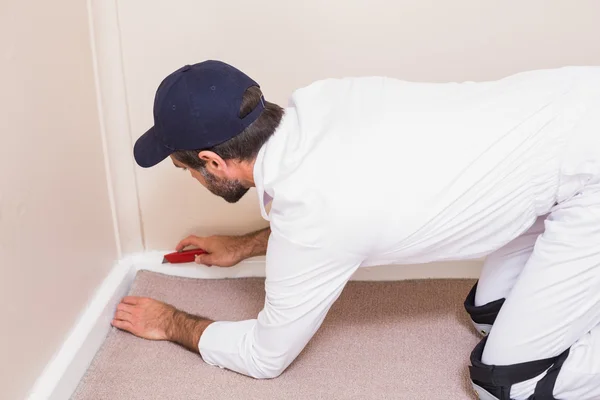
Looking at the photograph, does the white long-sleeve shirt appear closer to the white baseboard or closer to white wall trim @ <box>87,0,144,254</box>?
the white baseboard

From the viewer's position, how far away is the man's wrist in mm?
1475

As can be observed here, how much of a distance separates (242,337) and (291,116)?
0.50 metres

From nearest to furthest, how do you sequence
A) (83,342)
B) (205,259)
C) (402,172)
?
(402,172)
(83,342)
(205,259)

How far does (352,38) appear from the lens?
61.9 inches

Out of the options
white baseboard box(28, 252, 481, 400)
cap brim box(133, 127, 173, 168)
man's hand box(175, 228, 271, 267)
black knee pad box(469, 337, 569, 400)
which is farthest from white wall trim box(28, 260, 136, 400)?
black knee pad box(469, 337, 569, 400)

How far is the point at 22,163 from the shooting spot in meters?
1.23

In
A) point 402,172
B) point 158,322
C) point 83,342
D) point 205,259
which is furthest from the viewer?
point 205,259

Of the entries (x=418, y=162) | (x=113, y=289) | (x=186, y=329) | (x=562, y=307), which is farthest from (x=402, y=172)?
(x=113, y=289)

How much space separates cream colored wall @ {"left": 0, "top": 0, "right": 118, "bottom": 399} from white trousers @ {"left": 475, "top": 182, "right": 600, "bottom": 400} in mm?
942

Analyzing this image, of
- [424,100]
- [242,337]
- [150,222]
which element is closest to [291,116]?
[424,100]

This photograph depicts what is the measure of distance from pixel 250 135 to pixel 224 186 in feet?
0.47

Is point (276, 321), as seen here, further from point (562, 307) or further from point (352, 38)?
point (352, 38)

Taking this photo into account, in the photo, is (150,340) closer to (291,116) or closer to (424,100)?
(291,116)

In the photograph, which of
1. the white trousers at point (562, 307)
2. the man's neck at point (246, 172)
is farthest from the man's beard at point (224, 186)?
the white trousers at point (562, 307)
